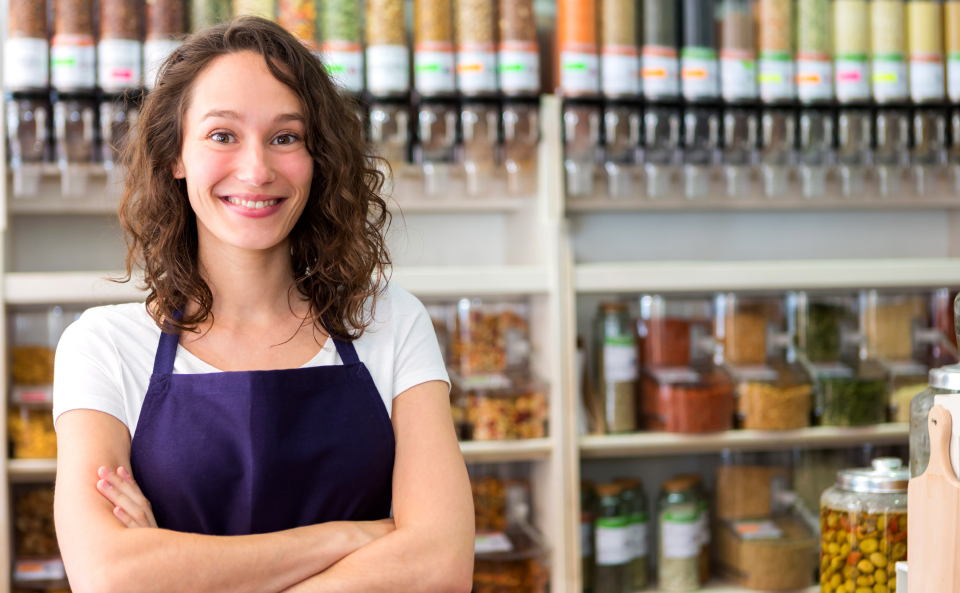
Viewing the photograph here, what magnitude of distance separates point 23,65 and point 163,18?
0.32 meters

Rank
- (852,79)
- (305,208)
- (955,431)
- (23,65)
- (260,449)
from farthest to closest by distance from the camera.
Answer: (852,79)
(23,65)
(305,208)
(260,449)
(955,431)

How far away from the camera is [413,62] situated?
7.09ft

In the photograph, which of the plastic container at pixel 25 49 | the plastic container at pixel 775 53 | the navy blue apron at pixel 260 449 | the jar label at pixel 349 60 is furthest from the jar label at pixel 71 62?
the plastic container at pixel 775 53

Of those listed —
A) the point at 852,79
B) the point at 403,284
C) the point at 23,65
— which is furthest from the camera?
the point at 852,79

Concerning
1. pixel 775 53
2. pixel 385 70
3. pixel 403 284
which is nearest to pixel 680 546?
pixel 403 284

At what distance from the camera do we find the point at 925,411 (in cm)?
108

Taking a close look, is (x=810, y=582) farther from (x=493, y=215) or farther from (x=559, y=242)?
(x=493, y=215)

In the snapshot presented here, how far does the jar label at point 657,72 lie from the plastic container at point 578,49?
5.4 inches

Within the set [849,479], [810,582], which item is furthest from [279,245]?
[810,582]

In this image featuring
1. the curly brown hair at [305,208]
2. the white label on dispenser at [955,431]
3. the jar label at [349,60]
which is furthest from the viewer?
the jar label at [349,60]

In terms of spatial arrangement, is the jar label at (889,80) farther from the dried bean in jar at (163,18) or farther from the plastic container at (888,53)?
the dried bean in jar at (163,18)

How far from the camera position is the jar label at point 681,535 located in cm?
214

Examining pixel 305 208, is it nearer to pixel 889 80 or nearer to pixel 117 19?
pixel 117 19

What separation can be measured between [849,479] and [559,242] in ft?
3.32
